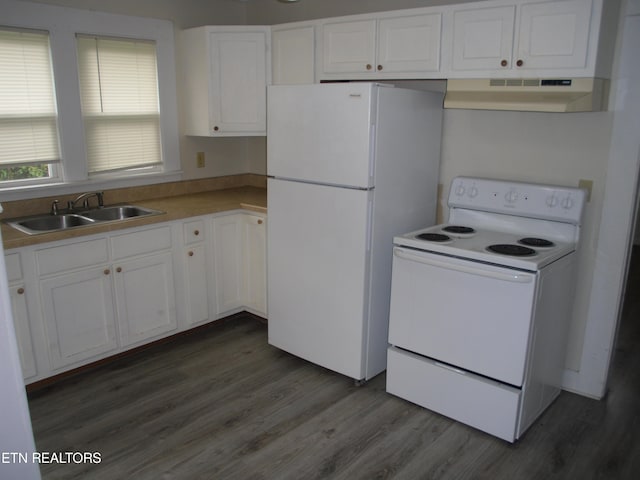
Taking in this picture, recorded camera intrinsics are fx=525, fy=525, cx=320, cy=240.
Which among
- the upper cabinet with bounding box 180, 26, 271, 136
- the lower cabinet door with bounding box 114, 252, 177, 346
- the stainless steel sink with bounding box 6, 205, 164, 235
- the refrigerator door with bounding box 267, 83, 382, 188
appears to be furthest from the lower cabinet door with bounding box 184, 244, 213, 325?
the upper cabinet with bounding box 180, 26, 271, 136

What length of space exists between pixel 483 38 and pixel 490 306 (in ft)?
4.33

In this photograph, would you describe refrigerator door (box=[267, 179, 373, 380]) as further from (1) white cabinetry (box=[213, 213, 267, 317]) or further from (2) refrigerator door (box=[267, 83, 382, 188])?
(1) white cabinetry (box=[213, 213, 267, 317])

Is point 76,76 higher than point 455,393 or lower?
higher

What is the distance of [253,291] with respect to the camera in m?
3.76

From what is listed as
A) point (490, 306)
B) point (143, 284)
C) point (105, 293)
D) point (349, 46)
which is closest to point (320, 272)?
point (490, 306)

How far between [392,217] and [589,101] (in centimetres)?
111

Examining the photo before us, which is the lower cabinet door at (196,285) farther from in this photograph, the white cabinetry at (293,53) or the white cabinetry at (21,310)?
the white cabinetry at (293,53)

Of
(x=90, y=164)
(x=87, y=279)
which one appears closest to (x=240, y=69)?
(x=90, y=164)

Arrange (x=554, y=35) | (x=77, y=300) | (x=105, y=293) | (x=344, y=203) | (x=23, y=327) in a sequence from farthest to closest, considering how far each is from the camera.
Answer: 1. (x=105, y=293)
2. (x=77, y=300)
3. (x=344, y=203)
4. (x=23, y=327)
5. (x=554, y=35)

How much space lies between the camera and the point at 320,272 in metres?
3.02

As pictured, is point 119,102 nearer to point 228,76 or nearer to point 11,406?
point 228,76

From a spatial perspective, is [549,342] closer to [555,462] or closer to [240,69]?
[555,462]

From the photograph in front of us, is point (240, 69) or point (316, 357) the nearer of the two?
point (316, 357)

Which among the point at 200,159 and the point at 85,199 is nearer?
the point at 85,199
